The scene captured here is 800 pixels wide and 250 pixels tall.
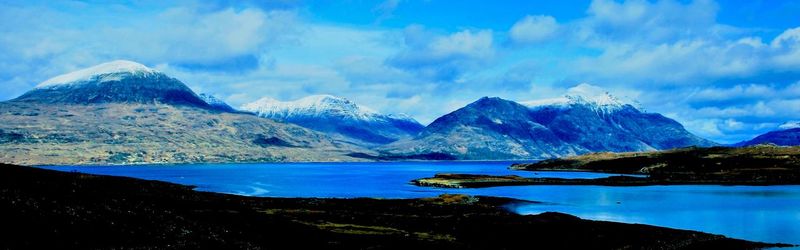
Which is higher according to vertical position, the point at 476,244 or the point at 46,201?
the point at 46,201

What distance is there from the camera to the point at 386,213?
109 m

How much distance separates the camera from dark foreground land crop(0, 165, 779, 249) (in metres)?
54.6

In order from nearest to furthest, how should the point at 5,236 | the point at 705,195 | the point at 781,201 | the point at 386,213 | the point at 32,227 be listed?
the point at 5,236 → the point at 32,227 → the point at 386,213 → the point at 781,201 → the point at 705,195

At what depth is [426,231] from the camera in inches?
3329

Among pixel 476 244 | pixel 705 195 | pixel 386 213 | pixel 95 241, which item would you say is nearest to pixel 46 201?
pixel 95 241

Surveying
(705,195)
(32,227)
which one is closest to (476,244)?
(32,227)

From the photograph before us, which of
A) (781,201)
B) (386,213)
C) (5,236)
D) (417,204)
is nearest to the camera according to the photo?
(5,236)

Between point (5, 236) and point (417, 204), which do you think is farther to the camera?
point (417, 204)

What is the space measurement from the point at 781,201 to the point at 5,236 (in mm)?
142038

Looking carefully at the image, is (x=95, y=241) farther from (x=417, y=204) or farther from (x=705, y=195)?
(x=705, y=195)

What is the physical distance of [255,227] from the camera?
74.8 metres

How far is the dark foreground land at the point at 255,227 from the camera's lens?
5459cm

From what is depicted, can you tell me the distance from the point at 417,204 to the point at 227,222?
180 feet

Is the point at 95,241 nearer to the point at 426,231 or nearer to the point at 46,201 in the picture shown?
the point at 46,201
